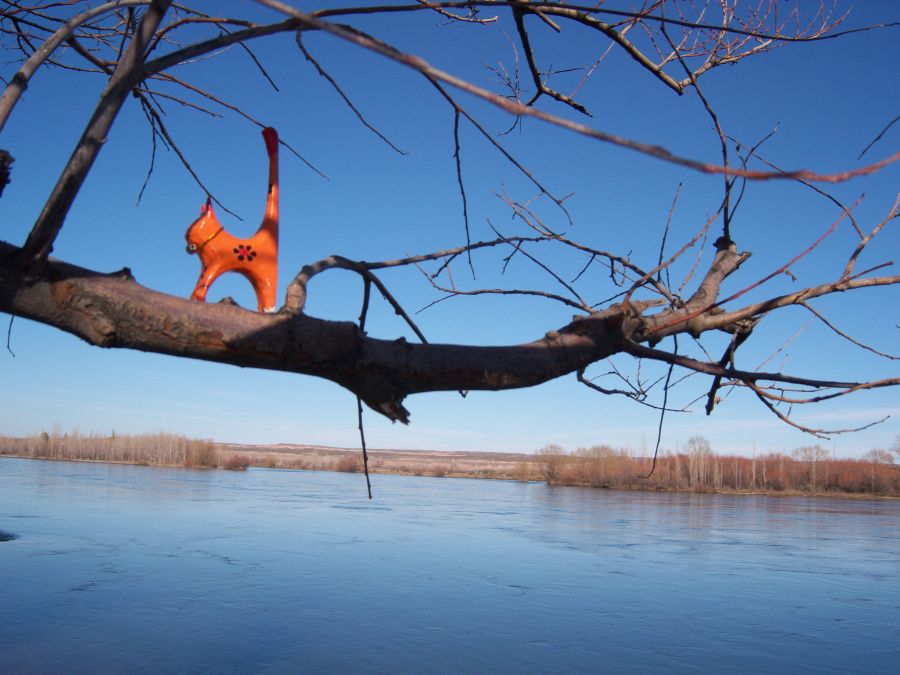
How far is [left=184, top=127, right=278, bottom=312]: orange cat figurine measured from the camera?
4.80 feet

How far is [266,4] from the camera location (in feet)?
1.53

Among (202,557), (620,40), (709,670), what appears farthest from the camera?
(202,557)

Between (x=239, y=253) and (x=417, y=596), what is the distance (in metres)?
6.37

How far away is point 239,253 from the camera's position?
1.49 metres

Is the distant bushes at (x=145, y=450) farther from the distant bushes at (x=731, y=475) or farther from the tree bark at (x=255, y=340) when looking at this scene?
the tree bark at (x=255, y=340)

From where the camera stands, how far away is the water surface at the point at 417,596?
5348 mm

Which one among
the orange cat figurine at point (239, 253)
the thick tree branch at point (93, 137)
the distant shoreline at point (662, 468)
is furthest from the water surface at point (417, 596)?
the distant shoreline at point (662, 468)

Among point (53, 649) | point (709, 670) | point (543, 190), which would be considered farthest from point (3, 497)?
point (543, 190)

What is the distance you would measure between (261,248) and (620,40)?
861mm

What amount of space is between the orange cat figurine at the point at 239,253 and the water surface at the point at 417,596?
4.27m

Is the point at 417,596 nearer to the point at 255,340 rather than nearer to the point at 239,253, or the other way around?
the point at 239,253

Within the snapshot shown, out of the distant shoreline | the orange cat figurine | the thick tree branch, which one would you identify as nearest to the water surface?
the orange cat figurine

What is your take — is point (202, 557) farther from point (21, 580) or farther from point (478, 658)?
point (478, 658)

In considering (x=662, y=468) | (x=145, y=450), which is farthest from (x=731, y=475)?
(x=145, y=450)
